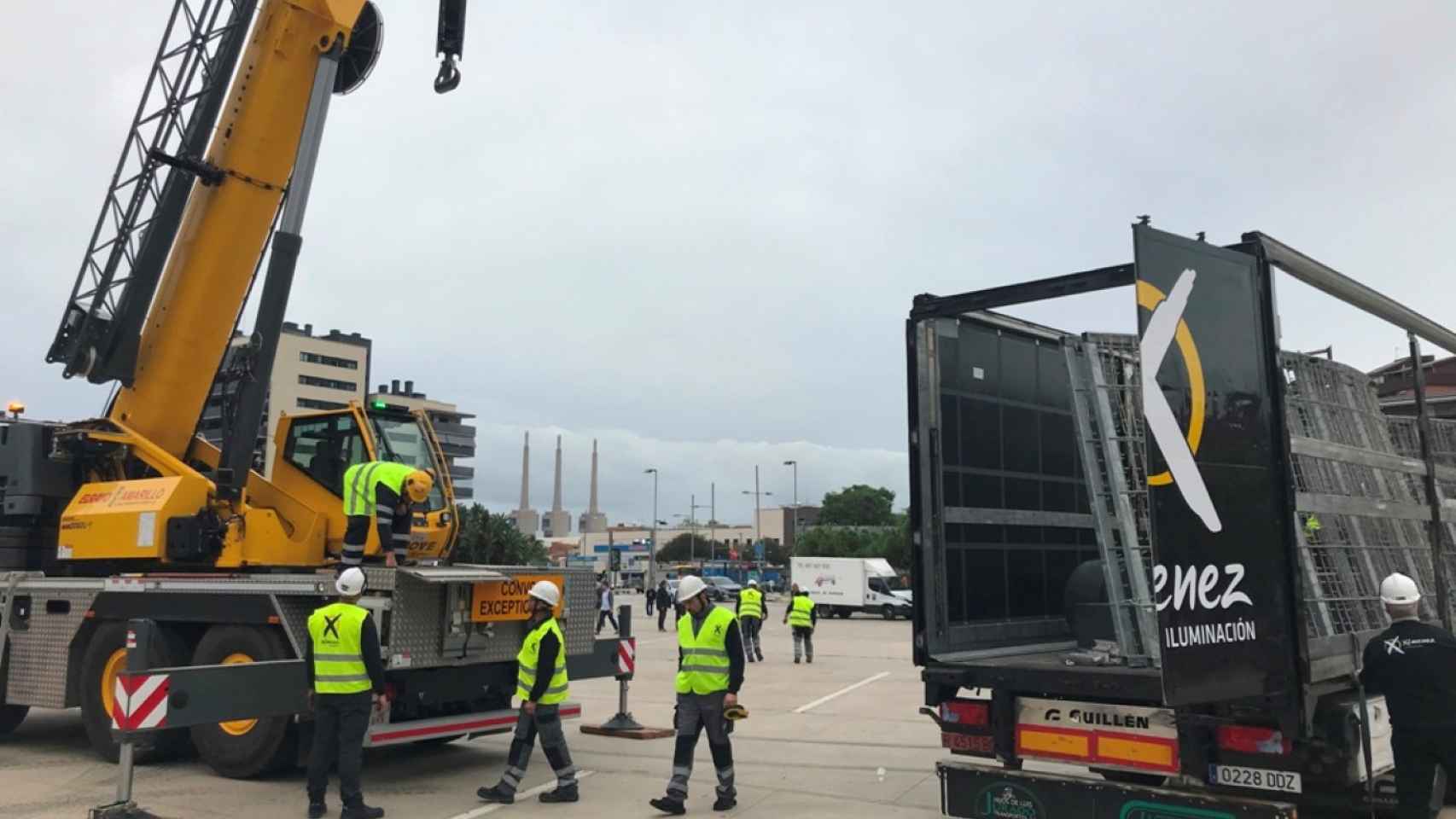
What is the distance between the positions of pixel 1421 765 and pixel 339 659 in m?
5.94

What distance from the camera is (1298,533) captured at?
4980mm

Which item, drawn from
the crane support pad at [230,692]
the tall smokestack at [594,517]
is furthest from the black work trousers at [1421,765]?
the tall smokestack at [594,517]

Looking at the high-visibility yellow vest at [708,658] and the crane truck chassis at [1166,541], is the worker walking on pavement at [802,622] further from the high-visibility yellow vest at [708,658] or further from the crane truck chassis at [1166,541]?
the high-visibility yellow vest at [708,658]

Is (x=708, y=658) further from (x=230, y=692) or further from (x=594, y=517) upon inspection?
(x=594, y=517)

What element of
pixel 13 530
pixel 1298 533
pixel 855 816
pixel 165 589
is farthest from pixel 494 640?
pixel 1298 533

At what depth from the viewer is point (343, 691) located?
6.83 m

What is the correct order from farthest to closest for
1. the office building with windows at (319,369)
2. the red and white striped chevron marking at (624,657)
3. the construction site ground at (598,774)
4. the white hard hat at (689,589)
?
1. the office building with windows at (319,369)
2. the red and white striped chevron marking at (624,657)
3. the white hard hat at (689,589)
4. the construction site ground at (598,774)

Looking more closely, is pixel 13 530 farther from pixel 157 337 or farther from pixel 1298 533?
pixel 1298 533

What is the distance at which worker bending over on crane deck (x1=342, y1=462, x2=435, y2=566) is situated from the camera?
27.6 ft

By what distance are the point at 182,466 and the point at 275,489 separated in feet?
2.59

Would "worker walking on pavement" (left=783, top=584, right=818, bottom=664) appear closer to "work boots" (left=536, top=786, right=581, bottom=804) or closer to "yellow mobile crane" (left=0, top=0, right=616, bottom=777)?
"yellow mobile crane" (left=0, top=0, right=616, bottom=777)

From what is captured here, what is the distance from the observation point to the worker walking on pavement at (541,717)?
24.5 ft

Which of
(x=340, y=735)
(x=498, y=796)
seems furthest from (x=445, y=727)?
(x=340, y=735)

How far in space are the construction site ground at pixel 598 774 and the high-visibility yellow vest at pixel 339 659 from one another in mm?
956
